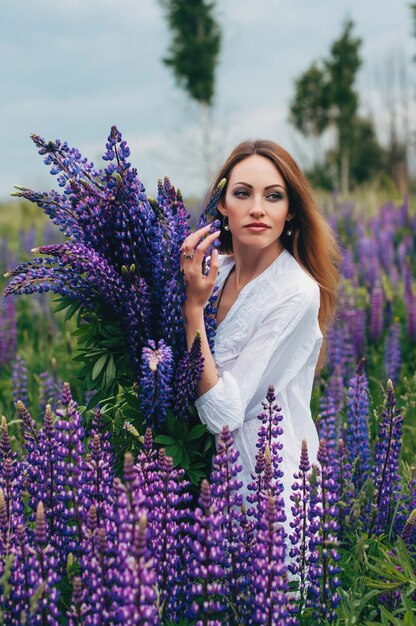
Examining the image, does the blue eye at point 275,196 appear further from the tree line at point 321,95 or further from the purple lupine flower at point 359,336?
the tree line at point 321,95

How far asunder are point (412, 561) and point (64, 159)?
215cm

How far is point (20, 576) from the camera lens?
213cm

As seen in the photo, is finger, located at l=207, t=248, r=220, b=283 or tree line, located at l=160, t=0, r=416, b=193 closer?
finger, located at l=207, t=248, r=220, b=283

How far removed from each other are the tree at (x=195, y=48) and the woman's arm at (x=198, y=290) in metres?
27.2

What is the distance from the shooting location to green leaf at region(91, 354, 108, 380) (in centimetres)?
266

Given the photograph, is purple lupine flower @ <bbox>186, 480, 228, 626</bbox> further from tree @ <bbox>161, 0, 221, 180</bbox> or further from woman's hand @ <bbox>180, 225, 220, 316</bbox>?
tree @ <bbox>161, 0, 221, 180</bbox>

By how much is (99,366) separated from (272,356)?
697 millimetres

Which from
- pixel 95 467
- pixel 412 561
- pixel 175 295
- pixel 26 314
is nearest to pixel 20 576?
pixel 95 467

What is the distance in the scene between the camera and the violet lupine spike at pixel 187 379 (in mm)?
2488

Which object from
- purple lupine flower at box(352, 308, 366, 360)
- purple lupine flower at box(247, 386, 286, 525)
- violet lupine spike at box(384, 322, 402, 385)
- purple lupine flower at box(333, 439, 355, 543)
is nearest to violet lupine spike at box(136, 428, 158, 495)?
purple lupine flower at box(247, 386, 286, 525)

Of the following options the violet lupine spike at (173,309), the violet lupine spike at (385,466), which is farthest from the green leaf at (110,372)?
the violet lupine spike at (385,466)

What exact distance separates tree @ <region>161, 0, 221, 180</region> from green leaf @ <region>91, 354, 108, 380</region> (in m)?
27.2

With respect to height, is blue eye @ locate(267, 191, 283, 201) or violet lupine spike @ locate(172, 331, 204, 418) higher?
blue eye @ locate(267, 191, 283, 201)

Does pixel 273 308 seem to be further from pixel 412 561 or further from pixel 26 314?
pixel 26 314
